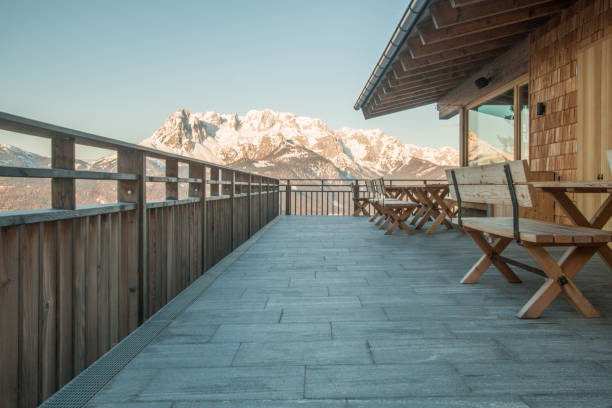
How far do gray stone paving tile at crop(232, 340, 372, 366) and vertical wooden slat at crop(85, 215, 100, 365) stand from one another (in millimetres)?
571

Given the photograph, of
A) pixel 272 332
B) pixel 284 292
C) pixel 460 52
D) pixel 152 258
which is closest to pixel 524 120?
pixel 460 52

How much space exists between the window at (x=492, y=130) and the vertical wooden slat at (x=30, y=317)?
5.78 metres

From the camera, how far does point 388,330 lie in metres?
1.68

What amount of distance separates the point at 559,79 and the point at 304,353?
4.64 m

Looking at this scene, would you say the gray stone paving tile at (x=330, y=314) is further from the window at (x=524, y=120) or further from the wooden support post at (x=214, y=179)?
the window at (x=524, y=120)

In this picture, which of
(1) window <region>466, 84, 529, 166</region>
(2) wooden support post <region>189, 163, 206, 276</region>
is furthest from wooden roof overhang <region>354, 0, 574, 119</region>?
(2) wooden support post <region>189, 163, 206, 276</region>

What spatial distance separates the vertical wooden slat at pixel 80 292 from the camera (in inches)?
53.1

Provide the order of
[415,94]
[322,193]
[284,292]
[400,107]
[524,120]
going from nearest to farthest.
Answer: [284,292]
[524,120]
[415,94]
[400,107]
[322,193]

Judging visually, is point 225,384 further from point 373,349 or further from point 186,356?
point 373,349

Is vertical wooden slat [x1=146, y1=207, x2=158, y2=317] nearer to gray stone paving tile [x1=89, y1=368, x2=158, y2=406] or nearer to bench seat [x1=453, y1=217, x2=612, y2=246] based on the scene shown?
gray stone paving tile [x1=89, y1=368, x2=158, y2=406]

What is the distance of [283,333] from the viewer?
5.45 feet

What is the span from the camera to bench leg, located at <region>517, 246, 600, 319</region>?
1821 millimetres

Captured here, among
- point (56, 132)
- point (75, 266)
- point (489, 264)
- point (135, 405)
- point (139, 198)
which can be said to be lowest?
point (135, 405)

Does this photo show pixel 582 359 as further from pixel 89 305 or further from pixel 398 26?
pixel 398 26
